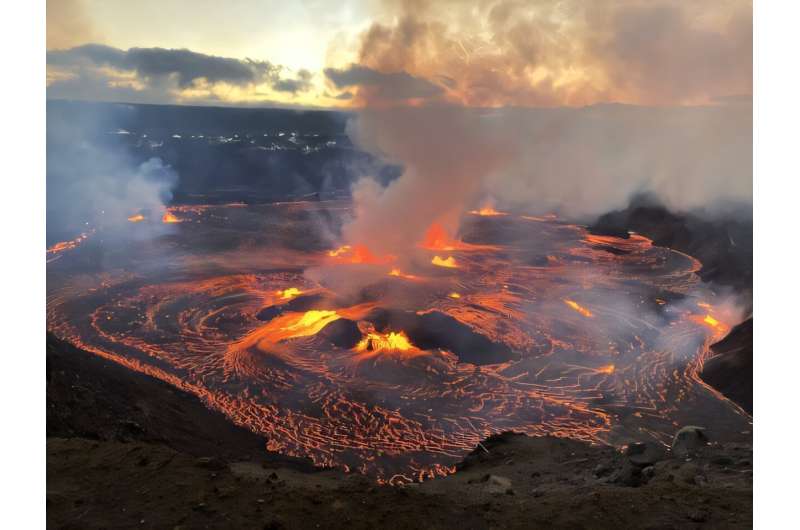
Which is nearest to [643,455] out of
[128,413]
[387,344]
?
[128,413]

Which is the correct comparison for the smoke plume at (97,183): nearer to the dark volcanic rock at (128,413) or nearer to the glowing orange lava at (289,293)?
the glowing orange lava at (289,293)

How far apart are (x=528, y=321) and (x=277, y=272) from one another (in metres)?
15.9

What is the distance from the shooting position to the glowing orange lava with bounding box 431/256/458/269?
3525 centimetres

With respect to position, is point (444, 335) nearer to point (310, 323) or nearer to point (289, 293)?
point (310, 323)

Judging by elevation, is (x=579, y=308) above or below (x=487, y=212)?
below

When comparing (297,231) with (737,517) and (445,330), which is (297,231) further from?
(737,517)

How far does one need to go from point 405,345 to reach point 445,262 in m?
15.3

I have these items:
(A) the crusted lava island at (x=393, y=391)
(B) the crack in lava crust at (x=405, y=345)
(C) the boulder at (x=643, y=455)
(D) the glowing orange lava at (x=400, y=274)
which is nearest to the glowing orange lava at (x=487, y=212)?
(A) the crusted lava island at (x=393, y=391)

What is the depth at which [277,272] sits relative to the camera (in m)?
32.9

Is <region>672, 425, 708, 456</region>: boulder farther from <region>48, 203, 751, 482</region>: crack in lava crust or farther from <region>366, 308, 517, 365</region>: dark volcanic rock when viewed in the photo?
<region>366, 308, 517, 365</region>: dark volcanic rock

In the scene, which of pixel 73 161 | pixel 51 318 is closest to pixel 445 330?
pixel 51 318

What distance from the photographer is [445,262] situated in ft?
119

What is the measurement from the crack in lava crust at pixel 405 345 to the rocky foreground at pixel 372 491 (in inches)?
165

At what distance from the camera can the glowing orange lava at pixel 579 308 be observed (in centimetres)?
2623
